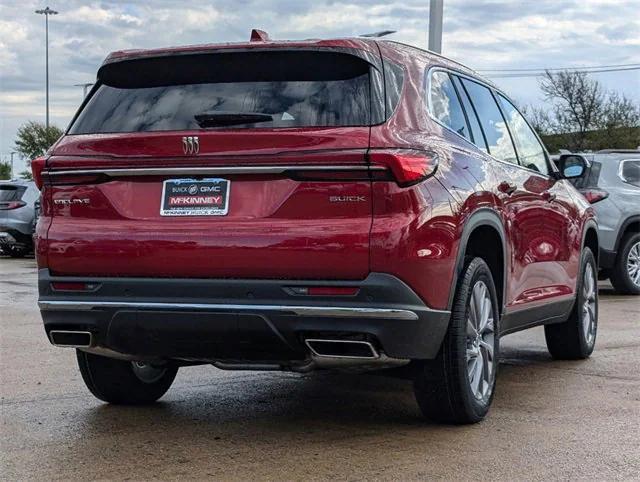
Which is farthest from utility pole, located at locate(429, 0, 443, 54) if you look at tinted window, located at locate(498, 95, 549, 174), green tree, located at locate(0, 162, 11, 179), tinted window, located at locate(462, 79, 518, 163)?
green tree, located at locate(0, 162, 11, 179)

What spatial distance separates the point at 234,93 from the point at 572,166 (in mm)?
3228

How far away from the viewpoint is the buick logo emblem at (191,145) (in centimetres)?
491

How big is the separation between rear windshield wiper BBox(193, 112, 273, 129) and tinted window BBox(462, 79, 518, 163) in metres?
1.66

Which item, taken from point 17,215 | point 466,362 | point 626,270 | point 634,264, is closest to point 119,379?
point 466,362

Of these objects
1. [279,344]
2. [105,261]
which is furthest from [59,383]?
[279,344]

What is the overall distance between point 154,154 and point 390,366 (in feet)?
4.84

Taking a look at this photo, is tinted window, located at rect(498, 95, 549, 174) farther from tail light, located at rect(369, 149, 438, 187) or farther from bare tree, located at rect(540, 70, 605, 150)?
bare tree, located at rect(540, 70, 605, 150)

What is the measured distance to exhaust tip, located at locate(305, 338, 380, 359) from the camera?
4.73 metres

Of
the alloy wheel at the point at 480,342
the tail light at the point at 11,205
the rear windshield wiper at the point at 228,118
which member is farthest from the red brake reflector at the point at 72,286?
the tail light at the point at 11,205

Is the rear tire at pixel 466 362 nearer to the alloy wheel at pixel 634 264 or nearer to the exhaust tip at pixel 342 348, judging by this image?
the exhaust tip at pixel 342 348

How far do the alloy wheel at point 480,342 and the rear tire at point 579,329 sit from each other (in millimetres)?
2139

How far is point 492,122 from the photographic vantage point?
252 inches

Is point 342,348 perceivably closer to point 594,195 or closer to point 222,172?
point 222,172

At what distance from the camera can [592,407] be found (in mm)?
5922
